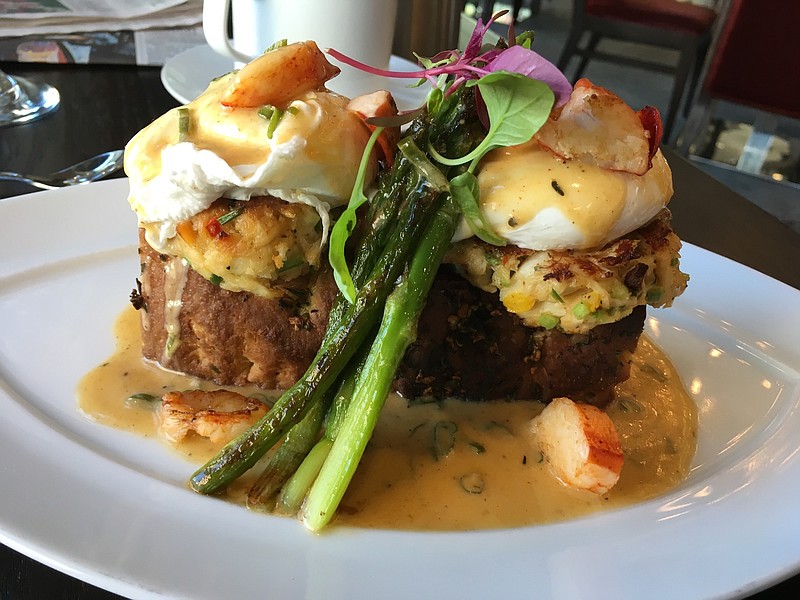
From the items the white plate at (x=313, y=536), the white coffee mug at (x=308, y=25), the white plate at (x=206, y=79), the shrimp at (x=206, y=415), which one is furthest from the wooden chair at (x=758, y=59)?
the shrimp at (x=206, y=415)

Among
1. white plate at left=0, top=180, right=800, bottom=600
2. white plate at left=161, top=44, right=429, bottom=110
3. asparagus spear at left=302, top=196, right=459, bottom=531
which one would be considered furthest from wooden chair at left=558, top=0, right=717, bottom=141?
asparagus spear at left=302, top=196, right=459, bottom=531

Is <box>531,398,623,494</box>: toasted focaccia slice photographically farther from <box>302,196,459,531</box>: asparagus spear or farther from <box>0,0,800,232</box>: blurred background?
<box>0,0,800,232</box>: blurred background

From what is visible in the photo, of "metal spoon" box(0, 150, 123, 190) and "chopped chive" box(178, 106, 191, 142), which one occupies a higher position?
"chopped chive" box(178, 106, 191, 142)

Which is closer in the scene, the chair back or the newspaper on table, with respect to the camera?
the newspaper on table

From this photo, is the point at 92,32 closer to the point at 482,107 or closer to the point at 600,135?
the point at 482,107

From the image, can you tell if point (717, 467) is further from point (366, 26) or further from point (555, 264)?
point (366, 26)

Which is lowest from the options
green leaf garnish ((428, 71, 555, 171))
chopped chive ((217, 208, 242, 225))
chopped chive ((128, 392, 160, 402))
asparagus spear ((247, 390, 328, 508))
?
chopped chive ((128, 392, 160, 402))

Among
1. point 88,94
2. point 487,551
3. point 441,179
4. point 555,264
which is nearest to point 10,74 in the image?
point 88,94

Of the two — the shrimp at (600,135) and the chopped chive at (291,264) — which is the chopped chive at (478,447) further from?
the shrimp at (600,135)
